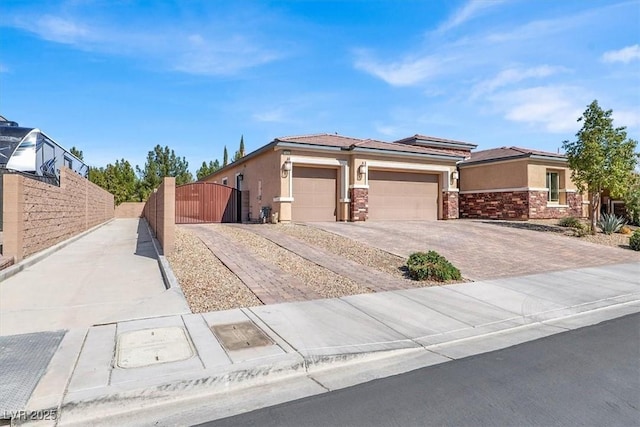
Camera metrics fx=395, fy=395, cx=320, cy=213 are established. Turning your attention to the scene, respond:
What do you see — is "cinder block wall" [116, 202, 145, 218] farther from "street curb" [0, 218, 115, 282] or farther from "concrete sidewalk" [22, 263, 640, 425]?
Answer: "concrete sidewalk" [22, 263, 640, 425]

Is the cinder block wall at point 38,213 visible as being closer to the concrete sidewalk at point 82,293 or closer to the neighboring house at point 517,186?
the concrete sidewalk at point 82,293

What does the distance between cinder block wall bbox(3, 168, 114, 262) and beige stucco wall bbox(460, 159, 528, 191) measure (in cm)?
2118

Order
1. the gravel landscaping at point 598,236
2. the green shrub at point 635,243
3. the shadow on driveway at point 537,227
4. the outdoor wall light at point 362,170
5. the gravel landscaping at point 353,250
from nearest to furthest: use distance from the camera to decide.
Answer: the gravel landscaping at point 353,250 < the green shrub at point 635,243 < the gravel landscaping at point 598,236 < the shadow on driveway at point 537,227 < the outdoor wall light at point 362,170

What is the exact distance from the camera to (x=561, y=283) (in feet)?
29.9

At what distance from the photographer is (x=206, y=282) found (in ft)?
25.8

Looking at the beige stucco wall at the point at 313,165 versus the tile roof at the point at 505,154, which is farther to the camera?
the tile roof at the point at 505,154

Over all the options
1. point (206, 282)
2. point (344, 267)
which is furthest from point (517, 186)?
point (206, 282)

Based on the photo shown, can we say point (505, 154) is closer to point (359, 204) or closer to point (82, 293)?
point (359, 204)

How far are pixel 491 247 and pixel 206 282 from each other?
967 centimetres

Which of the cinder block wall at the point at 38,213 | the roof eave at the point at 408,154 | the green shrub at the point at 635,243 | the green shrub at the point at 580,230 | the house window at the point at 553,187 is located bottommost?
the green shrub at the point at 635,243

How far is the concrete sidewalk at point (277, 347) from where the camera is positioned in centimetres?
370

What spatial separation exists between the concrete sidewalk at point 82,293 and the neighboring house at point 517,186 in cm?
1915

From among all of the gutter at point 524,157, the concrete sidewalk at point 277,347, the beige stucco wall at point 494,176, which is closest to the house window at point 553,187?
the gutter at point 524,157

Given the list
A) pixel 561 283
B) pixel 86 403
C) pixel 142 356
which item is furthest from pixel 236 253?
pixel 561 283
